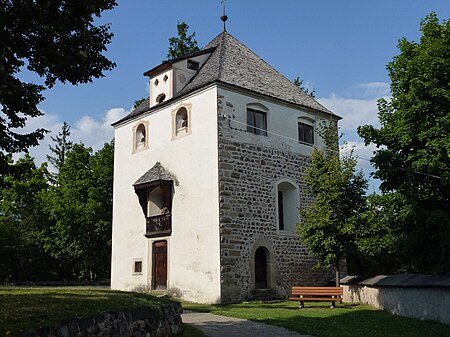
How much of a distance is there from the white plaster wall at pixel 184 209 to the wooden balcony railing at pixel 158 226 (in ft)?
1.25

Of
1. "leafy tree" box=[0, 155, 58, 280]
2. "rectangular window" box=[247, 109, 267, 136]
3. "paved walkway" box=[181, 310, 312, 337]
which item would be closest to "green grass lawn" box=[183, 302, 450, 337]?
"paved walkway" box=[181, 310, 312, 337]

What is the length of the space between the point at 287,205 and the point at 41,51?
14.9 m

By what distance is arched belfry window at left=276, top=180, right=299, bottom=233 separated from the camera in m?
21.8

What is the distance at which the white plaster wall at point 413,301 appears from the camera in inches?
522

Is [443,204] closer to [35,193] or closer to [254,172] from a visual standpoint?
[254,172]

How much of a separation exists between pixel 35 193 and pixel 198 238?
798 inches

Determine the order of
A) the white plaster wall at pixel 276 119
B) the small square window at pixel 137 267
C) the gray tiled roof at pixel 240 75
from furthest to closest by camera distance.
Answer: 1. the small square window at pixel 137 267
2. the gray tiled roof at pixel 240 75
3. the white plaster wall at pixel 276 119

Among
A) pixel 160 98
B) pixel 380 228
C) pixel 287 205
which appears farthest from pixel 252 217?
pixel 160 98

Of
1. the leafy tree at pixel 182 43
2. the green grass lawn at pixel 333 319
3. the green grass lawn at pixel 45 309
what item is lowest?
the green grass lawn at pixel 333 319

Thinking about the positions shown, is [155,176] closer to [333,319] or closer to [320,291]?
[320,291]

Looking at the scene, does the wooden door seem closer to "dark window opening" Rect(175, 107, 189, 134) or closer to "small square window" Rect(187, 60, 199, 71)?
"dark window opening" Rect(175, 107, 189, 134)

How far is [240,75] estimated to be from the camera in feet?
71.2

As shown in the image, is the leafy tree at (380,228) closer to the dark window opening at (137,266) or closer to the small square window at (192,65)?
the dark window opening at (137,266)

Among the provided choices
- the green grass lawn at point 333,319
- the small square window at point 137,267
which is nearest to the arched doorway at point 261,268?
the green grass lawn at point 333,319
